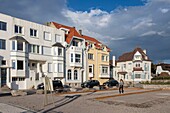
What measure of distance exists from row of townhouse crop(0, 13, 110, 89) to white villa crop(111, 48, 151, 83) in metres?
14.6

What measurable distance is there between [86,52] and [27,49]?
52.8 feet

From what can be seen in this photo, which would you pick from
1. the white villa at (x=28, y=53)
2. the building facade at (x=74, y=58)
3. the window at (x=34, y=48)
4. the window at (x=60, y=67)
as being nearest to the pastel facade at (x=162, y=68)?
the building facade at (x=74, y=58)

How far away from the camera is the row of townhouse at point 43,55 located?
32.7 metres

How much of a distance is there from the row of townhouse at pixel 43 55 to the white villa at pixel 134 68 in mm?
14564

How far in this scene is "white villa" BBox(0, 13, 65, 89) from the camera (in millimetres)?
32406

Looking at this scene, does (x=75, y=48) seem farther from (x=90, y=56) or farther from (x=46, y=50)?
(x=90, y=56)

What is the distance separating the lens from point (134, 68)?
65.1m

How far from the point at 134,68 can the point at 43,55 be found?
115 feet

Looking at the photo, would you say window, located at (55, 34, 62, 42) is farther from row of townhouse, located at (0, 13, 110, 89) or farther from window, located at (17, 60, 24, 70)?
window, located at (17, 60, 24, 70)

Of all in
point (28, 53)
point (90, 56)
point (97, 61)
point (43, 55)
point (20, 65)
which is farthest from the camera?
point (97, 61)

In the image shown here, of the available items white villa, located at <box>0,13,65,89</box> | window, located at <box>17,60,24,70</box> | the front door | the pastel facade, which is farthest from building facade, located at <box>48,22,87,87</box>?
the pastel facade

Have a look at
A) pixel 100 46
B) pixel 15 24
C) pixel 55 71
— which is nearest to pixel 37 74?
pixel 55 71

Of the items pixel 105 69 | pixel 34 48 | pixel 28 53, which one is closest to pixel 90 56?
pixel 105 69

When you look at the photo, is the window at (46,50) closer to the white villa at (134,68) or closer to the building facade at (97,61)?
the building facade at (97,61)
